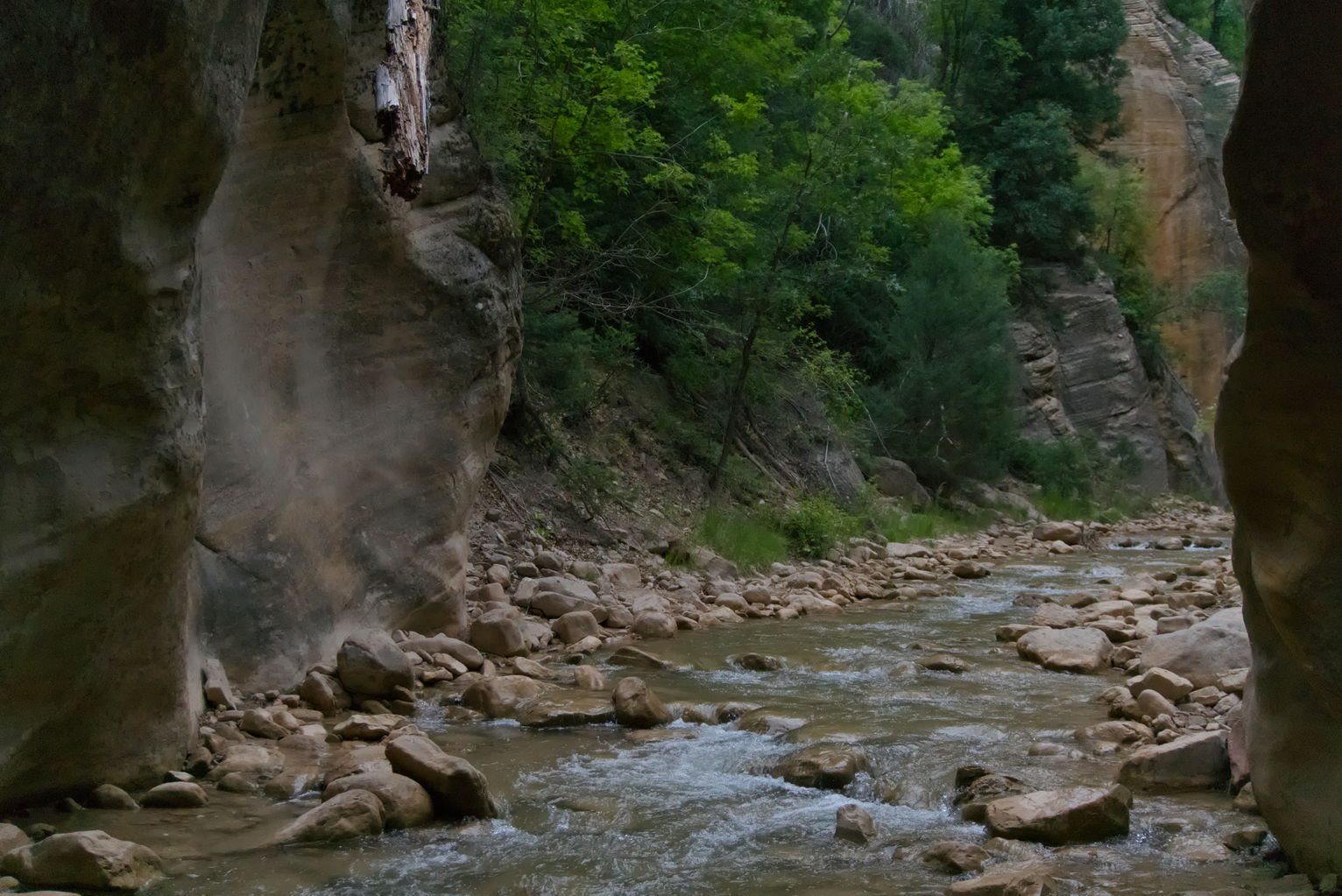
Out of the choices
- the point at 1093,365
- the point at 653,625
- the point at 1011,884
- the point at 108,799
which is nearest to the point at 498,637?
the point at 653,625

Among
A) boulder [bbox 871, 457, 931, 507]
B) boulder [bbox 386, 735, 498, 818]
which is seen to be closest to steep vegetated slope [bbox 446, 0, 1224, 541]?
boulder [bbox 871, 457, 931, 507]

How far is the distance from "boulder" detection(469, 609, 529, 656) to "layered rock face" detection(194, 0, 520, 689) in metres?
0.12

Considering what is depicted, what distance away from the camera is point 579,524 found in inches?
449

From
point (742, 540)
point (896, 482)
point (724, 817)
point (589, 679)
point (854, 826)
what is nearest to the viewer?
point (854, 826)

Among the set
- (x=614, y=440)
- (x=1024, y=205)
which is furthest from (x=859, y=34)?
(x=614, y=440)

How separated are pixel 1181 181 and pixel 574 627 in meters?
32.8

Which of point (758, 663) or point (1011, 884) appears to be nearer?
point (1011, 884)

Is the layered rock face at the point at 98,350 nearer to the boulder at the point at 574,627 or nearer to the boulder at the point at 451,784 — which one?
the boulder at the point at 451,784

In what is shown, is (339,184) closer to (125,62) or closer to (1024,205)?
(125,62)

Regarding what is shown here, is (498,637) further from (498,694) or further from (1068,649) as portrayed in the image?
(1068,649)

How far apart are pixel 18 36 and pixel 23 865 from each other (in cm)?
231

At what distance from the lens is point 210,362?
5527mm

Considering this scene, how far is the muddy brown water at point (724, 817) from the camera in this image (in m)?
3.58

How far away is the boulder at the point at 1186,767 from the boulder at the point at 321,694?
3575mm
